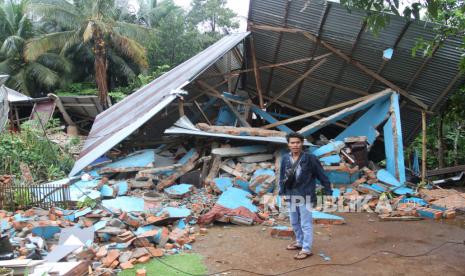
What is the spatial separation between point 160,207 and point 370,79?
6.21 metres

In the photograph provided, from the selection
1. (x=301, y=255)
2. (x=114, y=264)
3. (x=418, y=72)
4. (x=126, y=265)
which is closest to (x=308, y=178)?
(x=301, y=255)

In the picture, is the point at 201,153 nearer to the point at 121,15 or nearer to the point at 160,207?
the point at 160,207

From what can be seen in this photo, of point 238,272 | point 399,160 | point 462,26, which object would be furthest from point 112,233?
point 399,160

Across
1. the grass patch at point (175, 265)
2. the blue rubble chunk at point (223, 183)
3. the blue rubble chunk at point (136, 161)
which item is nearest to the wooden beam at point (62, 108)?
the blue rubble chunk at point (136, 161)

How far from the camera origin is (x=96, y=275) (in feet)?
13.8

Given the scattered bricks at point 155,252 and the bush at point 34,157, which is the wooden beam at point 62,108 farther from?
the scattered bricks at point 155,252

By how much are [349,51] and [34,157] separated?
317 inches

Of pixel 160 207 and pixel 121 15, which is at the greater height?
pixel 121 15

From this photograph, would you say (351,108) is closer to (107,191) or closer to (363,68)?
(363,68)

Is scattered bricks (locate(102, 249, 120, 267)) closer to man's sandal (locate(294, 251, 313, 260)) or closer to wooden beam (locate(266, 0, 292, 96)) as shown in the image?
man's sandal (locate(294, 251, 313, 260))

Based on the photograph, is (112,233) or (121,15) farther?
(121,15)

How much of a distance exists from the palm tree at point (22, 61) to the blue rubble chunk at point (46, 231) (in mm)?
19230

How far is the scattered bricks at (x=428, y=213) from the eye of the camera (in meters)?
7.04

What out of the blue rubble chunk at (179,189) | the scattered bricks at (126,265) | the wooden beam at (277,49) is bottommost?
the scattered bricks at (126,265)
